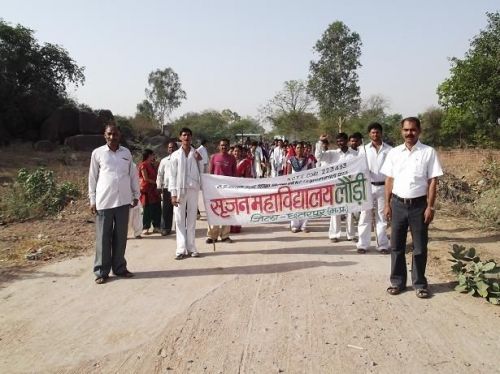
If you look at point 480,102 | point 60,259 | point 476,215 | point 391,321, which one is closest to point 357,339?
point 391,321

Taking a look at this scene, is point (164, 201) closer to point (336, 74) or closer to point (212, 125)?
point (336, 74)

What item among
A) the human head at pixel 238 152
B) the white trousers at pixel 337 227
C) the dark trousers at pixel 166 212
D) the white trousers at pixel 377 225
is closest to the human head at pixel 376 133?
the white trousers at pixel 377 225

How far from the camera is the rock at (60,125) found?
32281mm

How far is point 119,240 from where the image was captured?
584 centimetres

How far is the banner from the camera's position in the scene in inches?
283

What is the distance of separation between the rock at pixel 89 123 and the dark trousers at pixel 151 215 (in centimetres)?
2557

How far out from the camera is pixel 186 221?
6867mm

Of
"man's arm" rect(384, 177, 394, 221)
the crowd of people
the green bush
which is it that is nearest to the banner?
the crowd of people

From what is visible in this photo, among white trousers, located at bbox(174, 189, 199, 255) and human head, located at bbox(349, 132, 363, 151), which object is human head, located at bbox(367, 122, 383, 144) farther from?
white trousers, located at bbox(174, 189, 199, 255)

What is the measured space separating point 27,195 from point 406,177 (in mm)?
9422

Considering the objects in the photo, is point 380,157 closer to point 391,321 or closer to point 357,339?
point 391,321

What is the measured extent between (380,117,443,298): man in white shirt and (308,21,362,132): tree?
36.1 metres

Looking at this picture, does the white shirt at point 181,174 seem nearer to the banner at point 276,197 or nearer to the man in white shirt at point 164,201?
the banner at point 276,197

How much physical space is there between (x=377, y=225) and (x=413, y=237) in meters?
1.96
